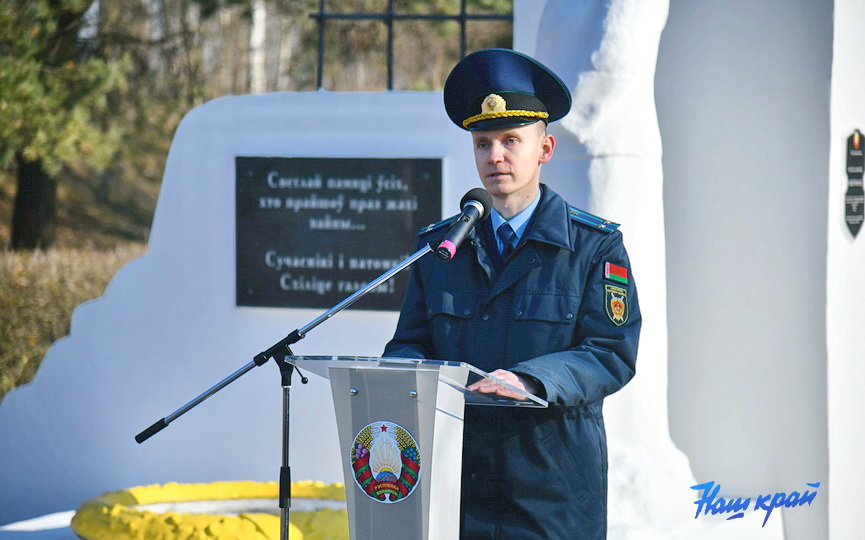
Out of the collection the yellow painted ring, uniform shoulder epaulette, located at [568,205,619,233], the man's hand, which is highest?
uniform shoulder epaulette, located at [568,205,619,233]

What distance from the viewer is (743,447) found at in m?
4.19

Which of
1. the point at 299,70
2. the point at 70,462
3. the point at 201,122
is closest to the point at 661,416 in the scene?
the point at 201,122

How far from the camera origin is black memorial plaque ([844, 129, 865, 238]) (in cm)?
407

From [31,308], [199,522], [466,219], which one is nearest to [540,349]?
[466,219]

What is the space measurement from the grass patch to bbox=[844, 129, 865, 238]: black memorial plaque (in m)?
5.99

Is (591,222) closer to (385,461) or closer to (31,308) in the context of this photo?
(385,461)

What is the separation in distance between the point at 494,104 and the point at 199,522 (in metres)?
2.59

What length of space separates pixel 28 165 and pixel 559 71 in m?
8.52

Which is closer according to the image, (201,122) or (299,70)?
(201,122)

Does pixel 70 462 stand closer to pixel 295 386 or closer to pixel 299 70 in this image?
pixel 295 386

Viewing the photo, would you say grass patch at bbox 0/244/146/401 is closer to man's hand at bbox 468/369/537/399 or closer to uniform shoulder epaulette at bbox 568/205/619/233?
uniform shoulder epaulette at bbox 568/205/619/233

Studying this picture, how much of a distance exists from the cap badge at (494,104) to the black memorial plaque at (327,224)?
112 inches

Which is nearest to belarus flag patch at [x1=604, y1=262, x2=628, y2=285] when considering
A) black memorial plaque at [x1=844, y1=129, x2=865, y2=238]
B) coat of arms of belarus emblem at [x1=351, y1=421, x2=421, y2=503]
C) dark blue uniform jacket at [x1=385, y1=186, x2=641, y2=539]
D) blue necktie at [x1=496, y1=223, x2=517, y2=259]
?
dark blue uniform jacket at [x1=385, y1=186, x2=641, y2=539]

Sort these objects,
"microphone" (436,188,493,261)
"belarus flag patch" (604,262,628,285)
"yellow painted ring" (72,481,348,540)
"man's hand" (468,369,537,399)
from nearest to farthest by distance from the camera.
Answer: "man's hand" (468,369,537,399) → "microphone" (436,188,493,261) → "belarus flag patch" (604,262,628,285) → "yellow painted ring" (72,481,348,540)
